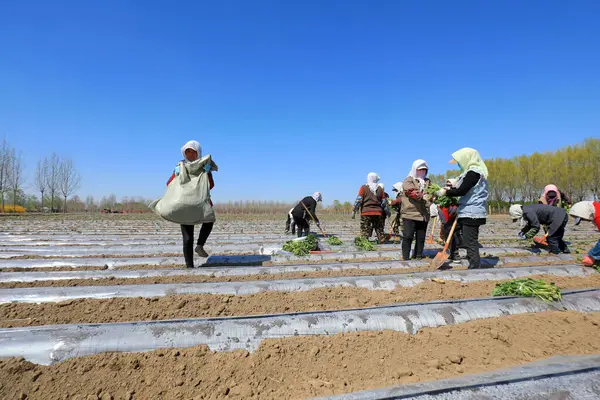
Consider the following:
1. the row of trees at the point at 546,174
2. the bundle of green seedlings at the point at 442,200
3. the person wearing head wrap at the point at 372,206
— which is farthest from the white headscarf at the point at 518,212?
the row of trees at the point at 546,174

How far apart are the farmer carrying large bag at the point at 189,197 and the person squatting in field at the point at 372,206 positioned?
4.53 meters

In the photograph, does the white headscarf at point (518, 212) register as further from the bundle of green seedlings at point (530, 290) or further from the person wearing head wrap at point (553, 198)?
the bundle of green seedlings at point (530, 290)

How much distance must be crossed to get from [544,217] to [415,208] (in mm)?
3647

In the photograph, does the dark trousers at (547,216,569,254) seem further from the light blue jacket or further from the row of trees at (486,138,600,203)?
the row of trees at (486,138,600,203)

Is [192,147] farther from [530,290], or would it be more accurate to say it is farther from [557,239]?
[557,239]

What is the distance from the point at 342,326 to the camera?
2.61m

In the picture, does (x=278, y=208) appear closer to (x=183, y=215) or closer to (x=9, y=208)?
(x=9, y=208)

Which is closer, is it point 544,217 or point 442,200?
point 442,200

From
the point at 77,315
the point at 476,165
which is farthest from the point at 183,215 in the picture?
the point at 476,165

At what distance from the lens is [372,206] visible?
8.03 m

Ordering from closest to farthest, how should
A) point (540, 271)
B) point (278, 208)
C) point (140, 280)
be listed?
point (140, 280) → point (540, 271) → point (278, 208)

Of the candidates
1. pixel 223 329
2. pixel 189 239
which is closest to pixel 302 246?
pixel 189 239

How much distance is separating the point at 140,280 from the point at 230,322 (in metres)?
2.52

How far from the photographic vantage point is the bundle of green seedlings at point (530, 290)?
318 centimetres
